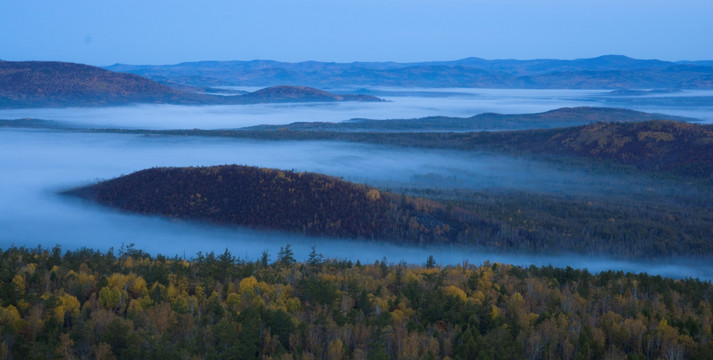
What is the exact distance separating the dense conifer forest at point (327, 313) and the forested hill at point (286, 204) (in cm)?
705

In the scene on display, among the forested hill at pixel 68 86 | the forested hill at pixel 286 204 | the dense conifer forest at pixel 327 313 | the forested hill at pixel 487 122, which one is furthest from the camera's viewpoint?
the forested hill at pixel 68 86

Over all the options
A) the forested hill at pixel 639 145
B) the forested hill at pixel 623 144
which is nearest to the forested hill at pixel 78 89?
the forested hill at pixel 623 144

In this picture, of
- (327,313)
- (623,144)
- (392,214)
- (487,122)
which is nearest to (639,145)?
(623,144)

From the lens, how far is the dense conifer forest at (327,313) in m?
6.66

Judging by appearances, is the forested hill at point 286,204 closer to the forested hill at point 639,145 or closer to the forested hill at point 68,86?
the forested hill at point 639,145

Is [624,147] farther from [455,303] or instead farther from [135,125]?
[135,125]

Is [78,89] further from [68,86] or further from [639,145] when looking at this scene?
[639,145]

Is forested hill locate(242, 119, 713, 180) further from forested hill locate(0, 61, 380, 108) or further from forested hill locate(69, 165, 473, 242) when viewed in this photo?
forested hill locate(0, 61, 380, 108)

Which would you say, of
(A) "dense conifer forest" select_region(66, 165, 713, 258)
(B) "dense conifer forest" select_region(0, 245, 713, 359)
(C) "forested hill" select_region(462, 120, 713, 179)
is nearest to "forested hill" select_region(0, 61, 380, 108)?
(C) "forested hill" select_region(462, 120, 713, 179)

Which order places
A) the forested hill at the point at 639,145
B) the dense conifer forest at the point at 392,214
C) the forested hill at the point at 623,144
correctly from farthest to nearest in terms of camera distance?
the forested hill at the point at 623,144
the forested hill at the point at 639,145
the dense conifer forest at the point at 392,214

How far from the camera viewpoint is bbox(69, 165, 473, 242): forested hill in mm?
17531

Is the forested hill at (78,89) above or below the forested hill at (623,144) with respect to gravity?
above

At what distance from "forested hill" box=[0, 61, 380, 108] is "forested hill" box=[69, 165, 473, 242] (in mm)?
77560

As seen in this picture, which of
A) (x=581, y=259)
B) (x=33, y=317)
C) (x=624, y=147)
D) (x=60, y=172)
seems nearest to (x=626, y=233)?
(x=581, y=259)
